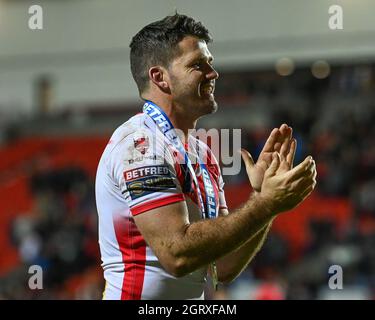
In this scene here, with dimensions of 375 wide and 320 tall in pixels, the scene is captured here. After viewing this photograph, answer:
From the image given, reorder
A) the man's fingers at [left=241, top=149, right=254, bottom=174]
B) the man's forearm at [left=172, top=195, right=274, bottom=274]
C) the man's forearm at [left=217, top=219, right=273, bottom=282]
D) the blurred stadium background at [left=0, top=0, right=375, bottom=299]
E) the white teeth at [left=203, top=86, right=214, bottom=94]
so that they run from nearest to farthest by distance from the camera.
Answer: the man's forearm at [left=172, top=195, right=274, bottom=274]
the man's fingers at [left=241, top=149, right=254, bottom=174]
the white teeth at [left=203, top=86, right=214, bottom=94]
the man's forearm at [left=217, top=219, right=273, bottom=282]
the blurred stadium background at [left=0, top=0, right=375, bottom=299]

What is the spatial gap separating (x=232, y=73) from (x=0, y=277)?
19.7 feet

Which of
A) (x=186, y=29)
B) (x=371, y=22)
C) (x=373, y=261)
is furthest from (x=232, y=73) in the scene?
(x=186, y=29)

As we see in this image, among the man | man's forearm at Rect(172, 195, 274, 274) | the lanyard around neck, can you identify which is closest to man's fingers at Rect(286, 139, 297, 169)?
the man

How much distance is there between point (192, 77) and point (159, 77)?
14cm

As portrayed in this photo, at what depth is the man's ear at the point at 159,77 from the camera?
3.48 meters

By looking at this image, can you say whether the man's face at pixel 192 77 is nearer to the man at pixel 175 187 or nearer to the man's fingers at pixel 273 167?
the man at pixel 175 187

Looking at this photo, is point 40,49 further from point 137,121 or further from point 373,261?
point 137,121

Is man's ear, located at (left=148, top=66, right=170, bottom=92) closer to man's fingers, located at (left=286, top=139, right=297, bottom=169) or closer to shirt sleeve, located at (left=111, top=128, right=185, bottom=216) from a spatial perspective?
shirt sleeve, located at (left=111, top=128, right=185, bottom=216)

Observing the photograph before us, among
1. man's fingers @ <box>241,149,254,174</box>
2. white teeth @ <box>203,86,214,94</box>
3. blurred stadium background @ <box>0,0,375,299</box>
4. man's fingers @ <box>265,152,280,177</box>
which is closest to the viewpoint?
man's fingers @ <box>265,152,280,177</box>

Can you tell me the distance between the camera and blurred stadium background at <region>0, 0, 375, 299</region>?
13328 millimetres

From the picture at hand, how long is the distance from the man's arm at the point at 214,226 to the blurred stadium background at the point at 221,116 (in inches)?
350

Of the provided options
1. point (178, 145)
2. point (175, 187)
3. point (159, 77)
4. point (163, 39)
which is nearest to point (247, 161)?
point (178, 145)

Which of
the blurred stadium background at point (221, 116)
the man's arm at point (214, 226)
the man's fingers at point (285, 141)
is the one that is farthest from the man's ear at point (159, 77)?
→ the blurred stadium background at point (221, 116)
